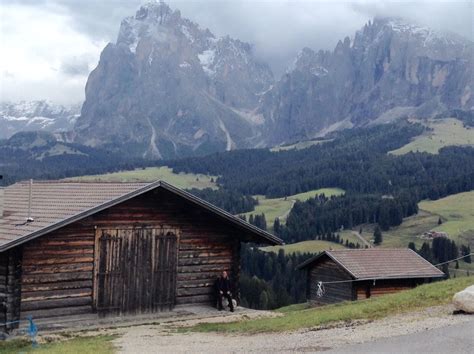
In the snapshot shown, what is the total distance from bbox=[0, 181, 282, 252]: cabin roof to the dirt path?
174 inches

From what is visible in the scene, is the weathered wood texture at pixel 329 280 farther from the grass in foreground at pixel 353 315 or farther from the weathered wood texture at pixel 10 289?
the weathered wood texture at pixel 10 289

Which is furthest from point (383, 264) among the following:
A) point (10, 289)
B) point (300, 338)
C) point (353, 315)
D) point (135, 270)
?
point (10, 289)

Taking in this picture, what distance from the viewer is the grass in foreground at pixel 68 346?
16641 millimetres

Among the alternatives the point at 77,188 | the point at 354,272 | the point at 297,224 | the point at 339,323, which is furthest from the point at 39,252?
the point at 297,224

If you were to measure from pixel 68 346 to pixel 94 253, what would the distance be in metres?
5.46

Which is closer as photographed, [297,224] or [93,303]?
[93,303]

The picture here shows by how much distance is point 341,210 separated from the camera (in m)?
187

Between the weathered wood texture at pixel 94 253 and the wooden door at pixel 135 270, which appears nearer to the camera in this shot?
the weathered wood texture at pixel 94 253

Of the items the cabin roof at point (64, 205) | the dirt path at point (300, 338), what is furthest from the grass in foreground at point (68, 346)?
the cabin roof at point (64, 205)

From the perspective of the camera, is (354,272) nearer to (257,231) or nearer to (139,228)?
(257,231)

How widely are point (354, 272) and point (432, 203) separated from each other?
155 metres

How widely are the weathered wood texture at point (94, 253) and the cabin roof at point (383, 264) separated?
2200 centimetres

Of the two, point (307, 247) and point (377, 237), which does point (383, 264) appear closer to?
point (307, 247)

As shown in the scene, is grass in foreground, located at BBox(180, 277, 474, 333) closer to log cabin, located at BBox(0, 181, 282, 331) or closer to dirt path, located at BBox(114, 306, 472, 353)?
dirt path, located at BBox(114, 306, 472, 353)
